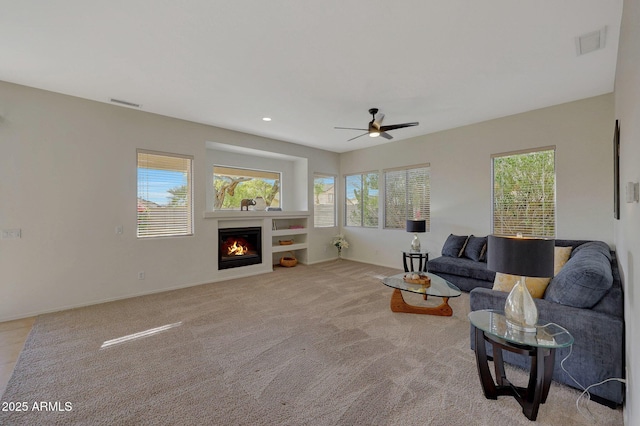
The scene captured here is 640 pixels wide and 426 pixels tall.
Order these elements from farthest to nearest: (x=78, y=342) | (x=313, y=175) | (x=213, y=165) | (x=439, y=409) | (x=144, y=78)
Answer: (x=313, y=175)
(x=213, y=165)
(x=144, y=78)
(x=78, y=342)
(x=439, y=409)

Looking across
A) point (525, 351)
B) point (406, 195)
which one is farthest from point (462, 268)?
point (525, 351)

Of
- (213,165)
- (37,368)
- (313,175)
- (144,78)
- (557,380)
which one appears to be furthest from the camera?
(313,175)

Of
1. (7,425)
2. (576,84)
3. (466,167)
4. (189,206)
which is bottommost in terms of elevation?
(7,425)

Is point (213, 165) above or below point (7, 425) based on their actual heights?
above

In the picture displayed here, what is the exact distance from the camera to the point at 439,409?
6.09 feet

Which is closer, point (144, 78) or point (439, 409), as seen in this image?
point (439, 409)

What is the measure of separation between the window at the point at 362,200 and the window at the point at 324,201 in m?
0.39

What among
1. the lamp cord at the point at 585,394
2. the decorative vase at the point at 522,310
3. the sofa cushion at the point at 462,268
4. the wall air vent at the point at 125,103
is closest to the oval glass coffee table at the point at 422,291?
the sofa cushion at the point at 462,268

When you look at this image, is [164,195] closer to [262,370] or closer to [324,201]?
[262,370]

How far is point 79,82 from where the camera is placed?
10.9 feet

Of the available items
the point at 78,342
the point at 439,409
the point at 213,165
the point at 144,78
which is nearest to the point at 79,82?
the point at 144,78

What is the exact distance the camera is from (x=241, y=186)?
633 centimetres

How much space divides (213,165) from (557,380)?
5.98 metres

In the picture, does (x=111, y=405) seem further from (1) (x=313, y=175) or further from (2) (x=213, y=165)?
(1) (x=313, y=175)
